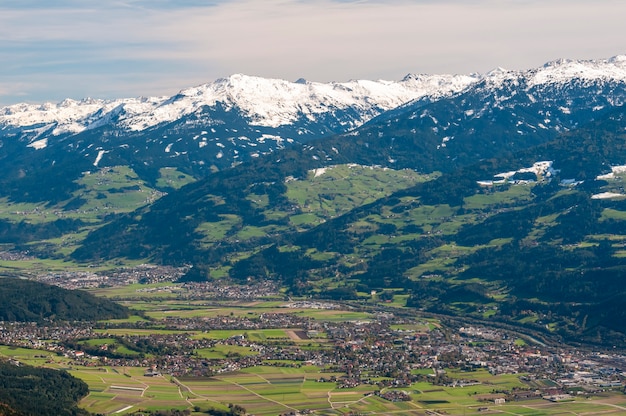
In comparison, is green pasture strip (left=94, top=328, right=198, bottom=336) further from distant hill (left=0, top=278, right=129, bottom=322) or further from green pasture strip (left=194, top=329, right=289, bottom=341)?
distant hill (left=0, top=278, right=129, bottom=322)

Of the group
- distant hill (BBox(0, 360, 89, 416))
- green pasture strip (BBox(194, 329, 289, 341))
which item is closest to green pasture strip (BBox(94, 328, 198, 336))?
green pasture strip (BBox(194, 329, 289, 341))

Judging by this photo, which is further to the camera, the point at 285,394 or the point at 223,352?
the point at 223,352

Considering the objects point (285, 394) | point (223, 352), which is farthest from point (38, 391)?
point (223, 352)

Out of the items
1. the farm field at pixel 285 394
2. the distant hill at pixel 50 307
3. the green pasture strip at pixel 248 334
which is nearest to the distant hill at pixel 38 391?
the farm field at pixel 285 394

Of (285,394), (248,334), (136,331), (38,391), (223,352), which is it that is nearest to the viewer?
(38,391)

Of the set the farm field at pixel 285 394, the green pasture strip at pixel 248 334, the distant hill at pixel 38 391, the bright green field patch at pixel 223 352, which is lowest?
the green pasture strip at pixel 248 334

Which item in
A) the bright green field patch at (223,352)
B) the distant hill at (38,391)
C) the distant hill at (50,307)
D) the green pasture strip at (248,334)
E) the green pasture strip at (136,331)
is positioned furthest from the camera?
the distant hill at (50,307)

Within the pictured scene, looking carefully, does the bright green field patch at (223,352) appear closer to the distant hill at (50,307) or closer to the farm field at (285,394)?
the farm field at (285,394)

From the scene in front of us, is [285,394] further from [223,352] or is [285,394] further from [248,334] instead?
[248,334]

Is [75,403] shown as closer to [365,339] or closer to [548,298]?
[365,339]
